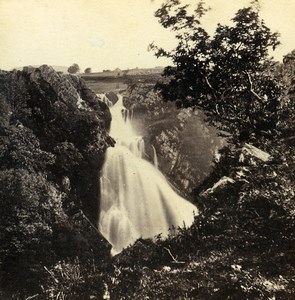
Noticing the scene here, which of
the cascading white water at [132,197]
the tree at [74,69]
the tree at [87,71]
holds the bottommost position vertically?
the cascading white water at [132,197]

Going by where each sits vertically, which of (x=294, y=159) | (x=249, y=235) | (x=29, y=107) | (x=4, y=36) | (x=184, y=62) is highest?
(x=4, y=36)

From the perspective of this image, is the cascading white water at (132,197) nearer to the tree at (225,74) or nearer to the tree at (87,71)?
the tree at (87,71)

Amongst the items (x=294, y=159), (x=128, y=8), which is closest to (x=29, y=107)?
(x=128, y=8)

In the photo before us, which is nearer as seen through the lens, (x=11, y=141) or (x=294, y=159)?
(x=294, y=159)

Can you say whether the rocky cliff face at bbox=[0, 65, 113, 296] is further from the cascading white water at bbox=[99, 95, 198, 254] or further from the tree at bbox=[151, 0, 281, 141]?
the tree at bbox=[151, 0, 281, 141]

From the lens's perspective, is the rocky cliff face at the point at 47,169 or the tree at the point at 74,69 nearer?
the rocky cliff face at the point at 47,169

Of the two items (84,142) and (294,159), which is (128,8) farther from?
(294,159)

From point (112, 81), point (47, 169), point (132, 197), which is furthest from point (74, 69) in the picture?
point (132, 197)

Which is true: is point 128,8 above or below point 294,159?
above
